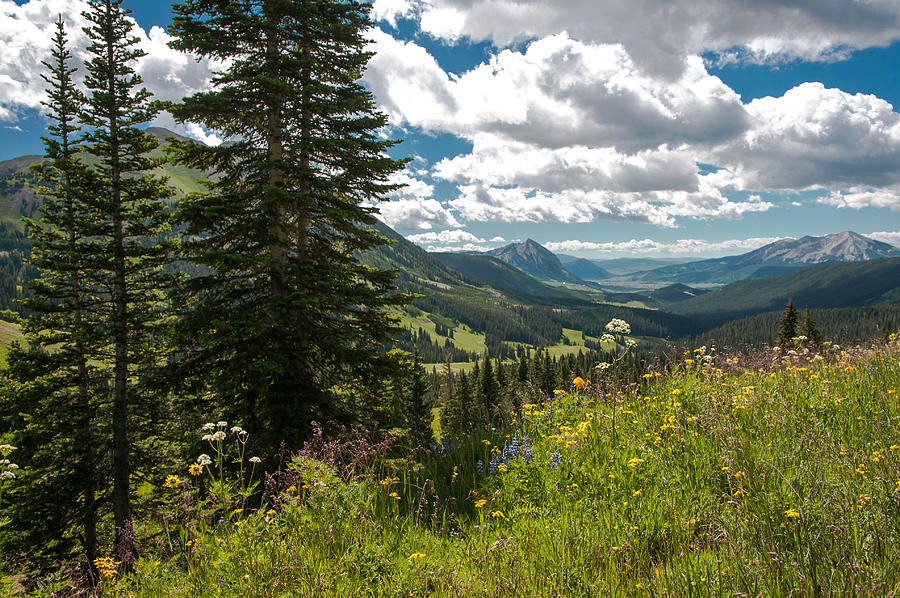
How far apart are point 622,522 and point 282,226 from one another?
1102 cm

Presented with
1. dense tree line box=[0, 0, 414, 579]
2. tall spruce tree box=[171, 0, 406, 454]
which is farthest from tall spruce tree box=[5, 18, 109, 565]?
tall spruce tree box=[171, 0, 406, 454]

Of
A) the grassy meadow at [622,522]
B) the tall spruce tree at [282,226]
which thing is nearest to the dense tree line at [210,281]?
the tall spruce tree at [282,226]

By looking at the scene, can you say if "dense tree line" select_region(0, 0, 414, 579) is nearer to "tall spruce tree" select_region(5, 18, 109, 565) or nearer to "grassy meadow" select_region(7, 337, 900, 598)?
"tall spruce tree" select_region(5, 18, 109, 565)

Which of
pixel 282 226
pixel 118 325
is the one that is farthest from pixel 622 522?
pixel 118 325

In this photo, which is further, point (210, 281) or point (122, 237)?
point (122, 237)

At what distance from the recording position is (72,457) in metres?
15.3

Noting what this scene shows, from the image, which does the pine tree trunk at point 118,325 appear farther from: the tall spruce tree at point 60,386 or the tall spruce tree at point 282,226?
the tall spruce tree at point 282,226

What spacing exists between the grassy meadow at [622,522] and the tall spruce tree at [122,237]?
551 inches

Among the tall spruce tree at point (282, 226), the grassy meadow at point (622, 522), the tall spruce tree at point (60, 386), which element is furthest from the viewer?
the tall spruce tree at point (60, 386)

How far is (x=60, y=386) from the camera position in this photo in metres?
15.0

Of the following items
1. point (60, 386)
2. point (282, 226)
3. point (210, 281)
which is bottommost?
point (60, 386)

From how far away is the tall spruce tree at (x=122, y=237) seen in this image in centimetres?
1503

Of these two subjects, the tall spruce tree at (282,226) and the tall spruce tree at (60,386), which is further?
the tall spruce tree at (60,386)

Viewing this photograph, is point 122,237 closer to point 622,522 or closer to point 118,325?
point 118,325
